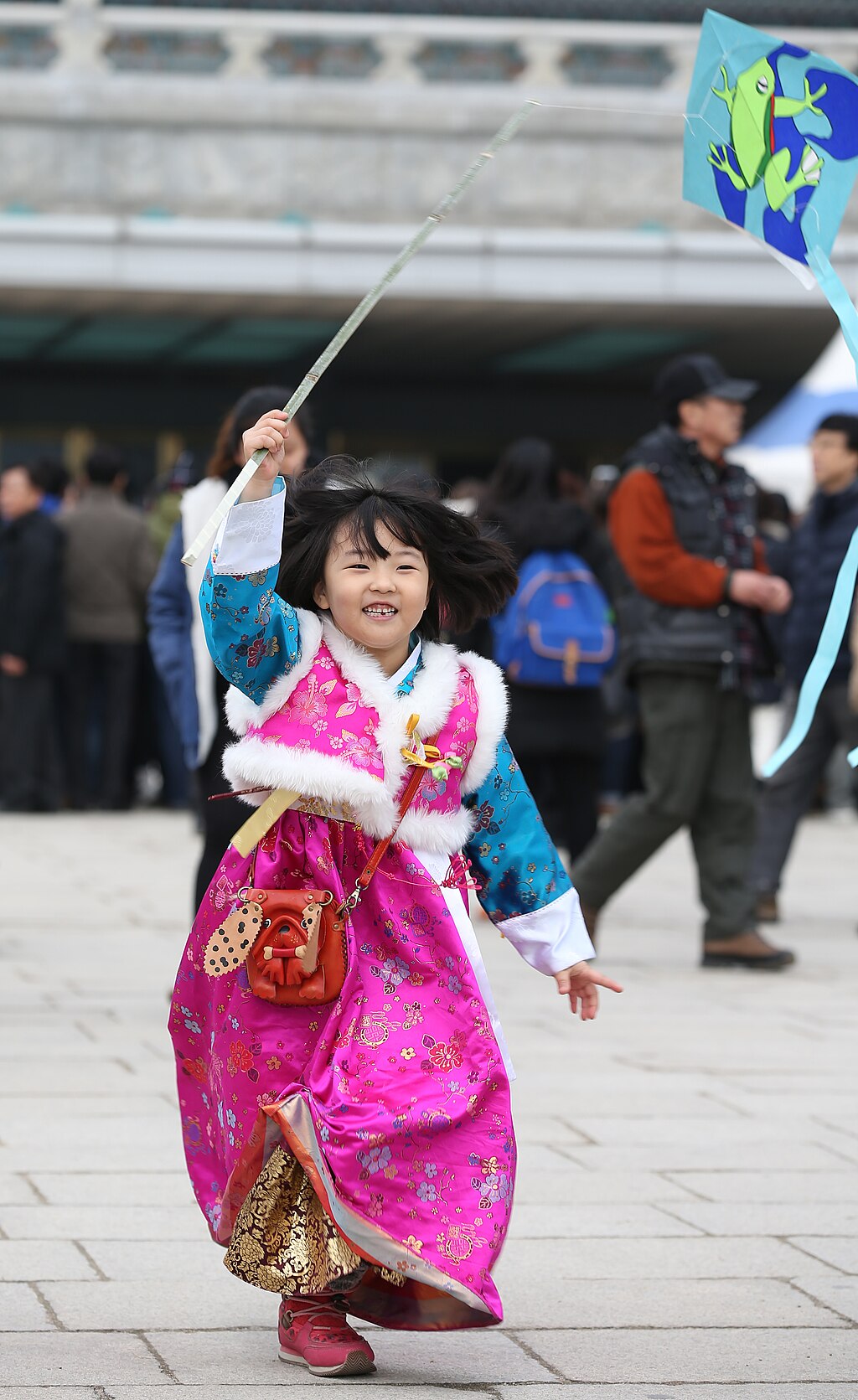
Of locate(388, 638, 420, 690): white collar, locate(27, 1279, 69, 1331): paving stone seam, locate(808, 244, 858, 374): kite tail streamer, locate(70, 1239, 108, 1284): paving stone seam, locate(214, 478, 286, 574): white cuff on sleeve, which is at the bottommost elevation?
locate(70, 1239, 108, 1284): paving stone seam

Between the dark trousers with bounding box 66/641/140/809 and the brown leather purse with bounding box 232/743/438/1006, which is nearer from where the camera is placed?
the brown leather purse with bounding box 232/743/438/1006

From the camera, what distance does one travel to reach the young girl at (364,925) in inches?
127

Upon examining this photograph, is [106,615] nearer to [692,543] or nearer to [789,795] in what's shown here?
[789,795]

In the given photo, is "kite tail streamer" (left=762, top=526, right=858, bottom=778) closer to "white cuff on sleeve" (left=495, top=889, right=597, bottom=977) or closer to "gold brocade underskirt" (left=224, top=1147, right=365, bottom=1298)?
"white cuff on sleeve" (left=495, top=889, right=597, bottom=977)

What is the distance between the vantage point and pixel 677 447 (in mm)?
7250

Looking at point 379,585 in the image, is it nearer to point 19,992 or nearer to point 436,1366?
point 436,1366

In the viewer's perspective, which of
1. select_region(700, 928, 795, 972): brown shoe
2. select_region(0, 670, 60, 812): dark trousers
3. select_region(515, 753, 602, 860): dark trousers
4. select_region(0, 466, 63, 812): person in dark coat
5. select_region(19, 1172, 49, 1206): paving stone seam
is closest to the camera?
select_region(19, 1172, 49, 1206): paving stone seam

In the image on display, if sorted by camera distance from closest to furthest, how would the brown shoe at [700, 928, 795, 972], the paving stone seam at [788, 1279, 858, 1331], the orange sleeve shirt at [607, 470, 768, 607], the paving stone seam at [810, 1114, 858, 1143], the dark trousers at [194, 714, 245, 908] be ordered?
1. the paving stone seam at [788, 1279, 858, 1331]
2. the paving stone seam at [810, 1114, 858, 1143]
3. the dark trousers at [194, 714, 245, 908]
4. the orange sleeve shirt at [607, 470, 768, 607]
5. the brown shoe at [700, 928, 795, 972]

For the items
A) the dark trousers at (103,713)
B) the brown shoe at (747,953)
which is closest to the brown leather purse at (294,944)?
the brown shoe at (747,953)

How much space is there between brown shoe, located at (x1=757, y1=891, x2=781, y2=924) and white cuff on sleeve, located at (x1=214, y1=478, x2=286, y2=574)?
5.39 metres

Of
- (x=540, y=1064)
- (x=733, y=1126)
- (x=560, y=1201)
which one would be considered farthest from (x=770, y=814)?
(x=560, y=1201)

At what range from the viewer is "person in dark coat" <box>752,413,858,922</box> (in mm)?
8375

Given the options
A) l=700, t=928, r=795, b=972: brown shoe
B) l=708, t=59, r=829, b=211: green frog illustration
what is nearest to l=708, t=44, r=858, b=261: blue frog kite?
l=708, t=59, r=829, b=211: green frog illustration

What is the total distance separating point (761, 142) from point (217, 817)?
2.49m
